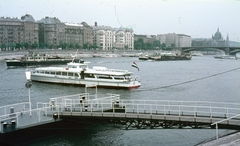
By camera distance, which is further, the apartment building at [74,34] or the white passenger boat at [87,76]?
the apartment building at [74,34]

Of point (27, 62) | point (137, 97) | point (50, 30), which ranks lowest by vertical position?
point (137, 97)

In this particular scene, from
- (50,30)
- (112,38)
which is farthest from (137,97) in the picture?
(112,38)

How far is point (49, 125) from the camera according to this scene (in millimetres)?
15031

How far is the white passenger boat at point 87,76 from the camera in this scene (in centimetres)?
3453

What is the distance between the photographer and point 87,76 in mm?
36281

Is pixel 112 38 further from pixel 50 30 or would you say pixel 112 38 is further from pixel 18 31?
pixel 18 31

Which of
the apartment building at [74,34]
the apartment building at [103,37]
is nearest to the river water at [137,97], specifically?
the apartment building at [74,34]

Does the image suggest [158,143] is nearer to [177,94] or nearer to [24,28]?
[177,94]

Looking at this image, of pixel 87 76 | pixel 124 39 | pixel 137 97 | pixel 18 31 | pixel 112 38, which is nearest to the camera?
pixel 137 97

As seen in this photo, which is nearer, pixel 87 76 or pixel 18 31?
pixel 87 76

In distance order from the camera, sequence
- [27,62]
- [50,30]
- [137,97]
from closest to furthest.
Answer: [137,97]
[27,62]
[50,30]

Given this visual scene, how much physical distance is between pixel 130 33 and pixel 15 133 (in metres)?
156

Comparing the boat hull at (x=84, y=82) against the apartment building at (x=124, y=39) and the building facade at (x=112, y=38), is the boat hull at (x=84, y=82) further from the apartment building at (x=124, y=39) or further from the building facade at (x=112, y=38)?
the apartment building at (x=124, y=39)

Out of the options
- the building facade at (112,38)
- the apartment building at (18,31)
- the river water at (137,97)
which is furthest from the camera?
the building facade at (112,38)
